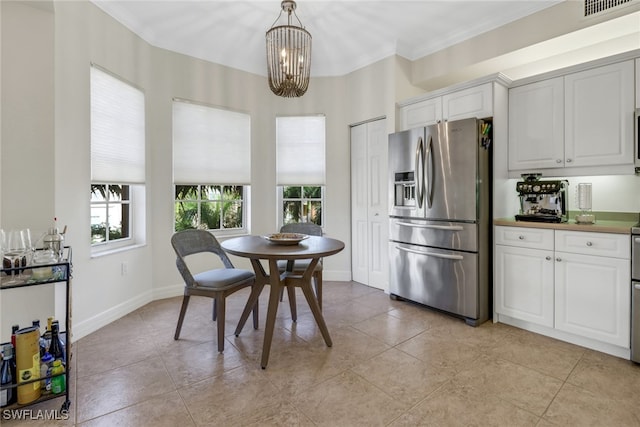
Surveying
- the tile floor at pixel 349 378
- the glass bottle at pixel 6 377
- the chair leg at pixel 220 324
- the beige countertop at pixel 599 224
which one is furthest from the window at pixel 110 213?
the beige countertop at pixel 599 224

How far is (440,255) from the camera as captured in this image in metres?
2.97

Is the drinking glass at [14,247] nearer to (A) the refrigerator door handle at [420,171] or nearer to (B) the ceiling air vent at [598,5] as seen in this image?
(A) the refrigerator door handle at [420,171]

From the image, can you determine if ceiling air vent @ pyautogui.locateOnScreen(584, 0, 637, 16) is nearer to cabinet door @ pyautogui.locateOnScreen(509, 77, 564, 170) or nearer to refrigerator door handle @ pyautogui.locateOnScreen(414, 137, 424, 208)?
cabinet door @ pyautogui.locateOnScreen(509, 77, 564, 170)

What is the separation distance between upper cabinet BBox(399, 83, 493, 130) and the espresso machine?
72 centimetres

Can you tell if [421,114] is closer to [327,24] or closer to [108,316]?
[327,24]

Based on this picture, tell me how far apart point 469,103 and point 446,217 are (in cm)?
111

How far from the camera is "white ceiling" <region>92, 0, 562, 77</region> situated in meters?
2.86

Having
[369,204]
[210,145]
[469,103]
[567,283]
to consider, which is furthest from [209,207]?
[567,283]

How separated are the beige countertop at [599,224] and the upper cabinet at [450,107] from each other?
0.98 metres

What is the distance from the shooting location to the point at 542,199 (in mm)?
2742

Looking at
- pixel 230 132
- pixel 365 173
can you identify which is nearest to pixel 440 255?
pixel 365 173

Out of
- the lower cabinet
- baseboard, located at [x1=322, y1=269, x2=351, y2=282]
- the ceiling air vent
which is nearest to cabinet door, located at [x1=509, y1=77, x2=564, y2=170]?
the ceiling air vent

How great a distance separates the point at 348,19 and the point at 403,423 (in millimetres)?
3392

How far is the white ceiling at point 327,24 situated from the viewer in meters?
2.86
